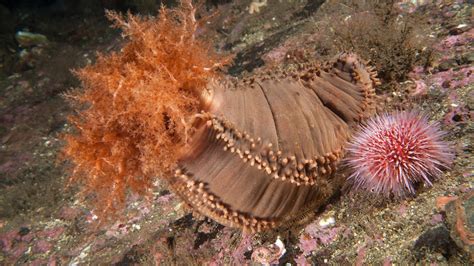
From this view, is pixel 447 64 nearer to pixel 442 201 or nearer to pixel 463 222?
pixel 442 201

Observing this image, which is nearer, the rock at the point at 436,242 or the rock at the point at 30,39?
the rock at the point at 436,242

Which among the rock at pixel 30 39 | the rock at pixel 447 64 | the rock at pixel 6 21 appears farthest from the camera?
the rock at pixel 6 21

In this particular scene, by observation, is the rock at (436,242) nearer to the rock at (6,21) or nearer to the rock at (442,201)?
the rock at (442,201)

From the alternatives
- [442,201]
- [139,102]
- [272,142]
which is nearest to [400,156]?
[442,201]

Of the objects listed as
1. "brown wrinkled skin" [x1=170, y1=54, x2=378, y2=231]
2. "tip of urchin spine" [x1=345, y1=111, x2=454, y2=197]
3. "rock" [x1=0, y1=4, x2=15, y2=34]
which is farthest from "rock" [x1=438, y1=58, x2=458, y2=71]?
"rock" [x1=0, y1=4, x2=15, y2=34]

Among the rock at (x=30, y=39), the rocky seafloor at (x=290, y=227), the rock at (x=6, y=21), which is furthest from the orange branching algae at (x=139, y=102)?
the rock at (x=6, y=21)

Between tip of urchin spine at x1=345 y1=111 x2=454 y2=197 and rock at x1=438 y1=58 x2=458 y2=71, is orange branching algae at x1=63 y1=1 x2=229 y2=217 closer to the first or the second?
tip of urchin spine at x1=345 y1=111 x2=454 y2=197

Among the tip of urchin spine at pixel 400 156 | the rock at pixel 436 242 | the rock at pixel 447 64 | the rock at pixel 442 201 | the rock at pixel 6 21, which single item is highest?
the rock at pixel 447 64
